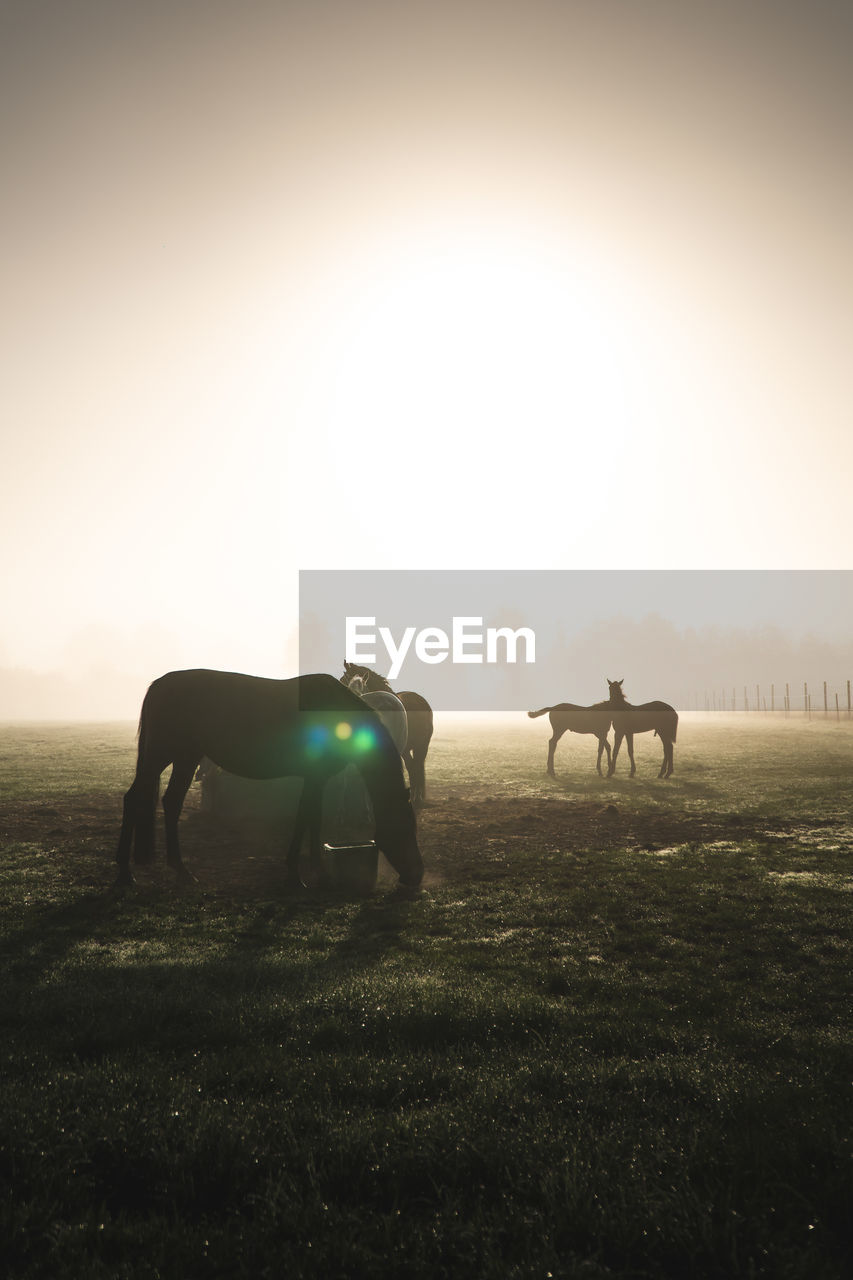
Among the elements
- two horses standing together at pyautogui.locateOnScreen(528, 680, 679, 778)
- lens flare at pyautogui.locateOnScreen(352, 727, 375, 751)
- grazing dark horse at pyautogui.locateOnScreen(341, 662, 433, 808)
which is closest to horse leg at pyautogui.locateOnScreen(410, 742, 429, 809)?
grazing dark horse at pyautogui.locateOnScreen(341, 662, 433, 808)

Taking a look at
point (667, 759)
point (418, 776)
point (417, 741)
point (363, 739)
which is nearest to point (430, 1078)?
point (363, 739)

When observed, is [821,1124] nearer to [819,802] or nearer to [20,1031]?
[20,1031]

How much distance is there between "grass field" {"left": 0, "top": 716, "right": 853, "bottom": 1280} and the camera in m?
2.81

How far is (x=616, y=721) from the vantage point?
23000 mm

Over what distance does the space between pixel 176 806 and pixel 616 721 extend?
1668 centimetres

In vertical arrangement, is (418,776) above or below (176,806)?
below

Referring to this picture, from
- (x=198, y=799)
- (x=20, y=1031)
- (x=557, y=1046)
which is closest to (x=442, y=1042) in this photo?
(x=557, y=1046)

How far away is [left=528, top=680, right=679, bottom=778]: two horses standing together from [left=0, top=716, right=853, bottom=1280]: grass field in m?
13.4

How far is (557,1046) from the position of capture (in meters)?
4.43

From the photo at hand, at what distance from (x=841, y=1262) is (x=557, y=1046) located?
6.28ft

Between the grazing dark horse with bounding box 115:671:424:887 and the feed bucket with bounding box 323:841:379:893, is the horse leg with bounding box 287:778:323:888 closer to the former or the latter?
the grazing dark horse with bounding box 115:671:424:887

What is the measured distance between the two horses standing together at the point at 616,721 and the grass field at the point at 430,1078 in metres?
13.4

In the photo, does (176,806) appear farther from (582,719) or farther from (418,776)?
(582,719)

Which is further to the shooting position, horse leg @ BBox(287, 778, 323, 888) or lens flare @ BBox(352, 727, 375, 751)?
horse leg @ BBox(287, 778, 323, 888)
